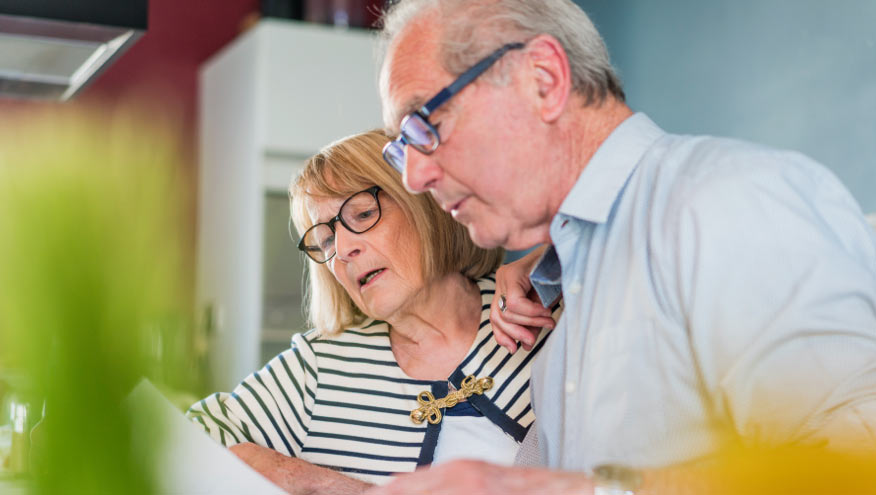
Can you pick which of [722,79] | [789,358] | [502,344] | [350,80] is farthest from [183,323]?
[350,80]

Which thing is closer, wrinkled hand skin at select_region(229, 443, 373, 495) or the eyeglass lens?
wrinkled hand skin at select_region(229, 443, 373, 495)

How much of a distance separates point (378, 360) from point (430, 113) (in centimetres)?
65

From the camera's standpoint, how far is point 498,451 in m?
1.44

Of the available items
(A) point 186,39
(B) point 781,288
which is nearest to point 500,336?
(B) point 781,288

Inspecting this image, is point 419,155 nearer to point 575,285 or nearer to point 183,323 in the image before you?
point 575,285

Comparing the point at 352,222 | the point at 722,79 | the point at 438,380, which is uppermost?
the point at 722,79

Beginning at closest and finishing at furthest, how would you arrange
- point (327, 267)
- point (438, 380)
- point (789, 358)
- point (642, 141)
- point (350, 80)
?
point (789, 358) → point (642, 141) → point (438, 380) → point (327, 267) → point (350, 80)

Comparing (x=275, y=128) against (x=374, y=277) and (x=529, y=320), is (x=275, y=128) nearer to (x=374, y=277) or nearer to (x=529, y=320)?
(x=374, y=277)

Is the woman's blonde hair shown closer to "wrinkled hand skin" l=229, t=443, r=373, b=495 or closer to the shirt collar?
"wrinkled hand skin" l=229, t=443, r=373, b=495

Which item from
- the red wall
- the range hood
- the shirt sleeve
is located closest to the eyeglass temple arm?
the shirt sleeve

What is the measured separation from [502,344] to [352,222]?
365mm

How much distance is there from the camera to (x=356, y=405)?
1.55 m

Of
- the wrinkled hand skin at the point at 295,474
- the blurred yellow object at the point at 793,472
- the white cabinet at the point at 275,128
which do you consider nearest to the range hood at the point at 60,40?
the wrinkled hand skin at the point at 295,474

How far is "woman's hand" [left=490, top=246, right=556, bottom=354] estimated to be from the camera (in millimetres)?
1334
